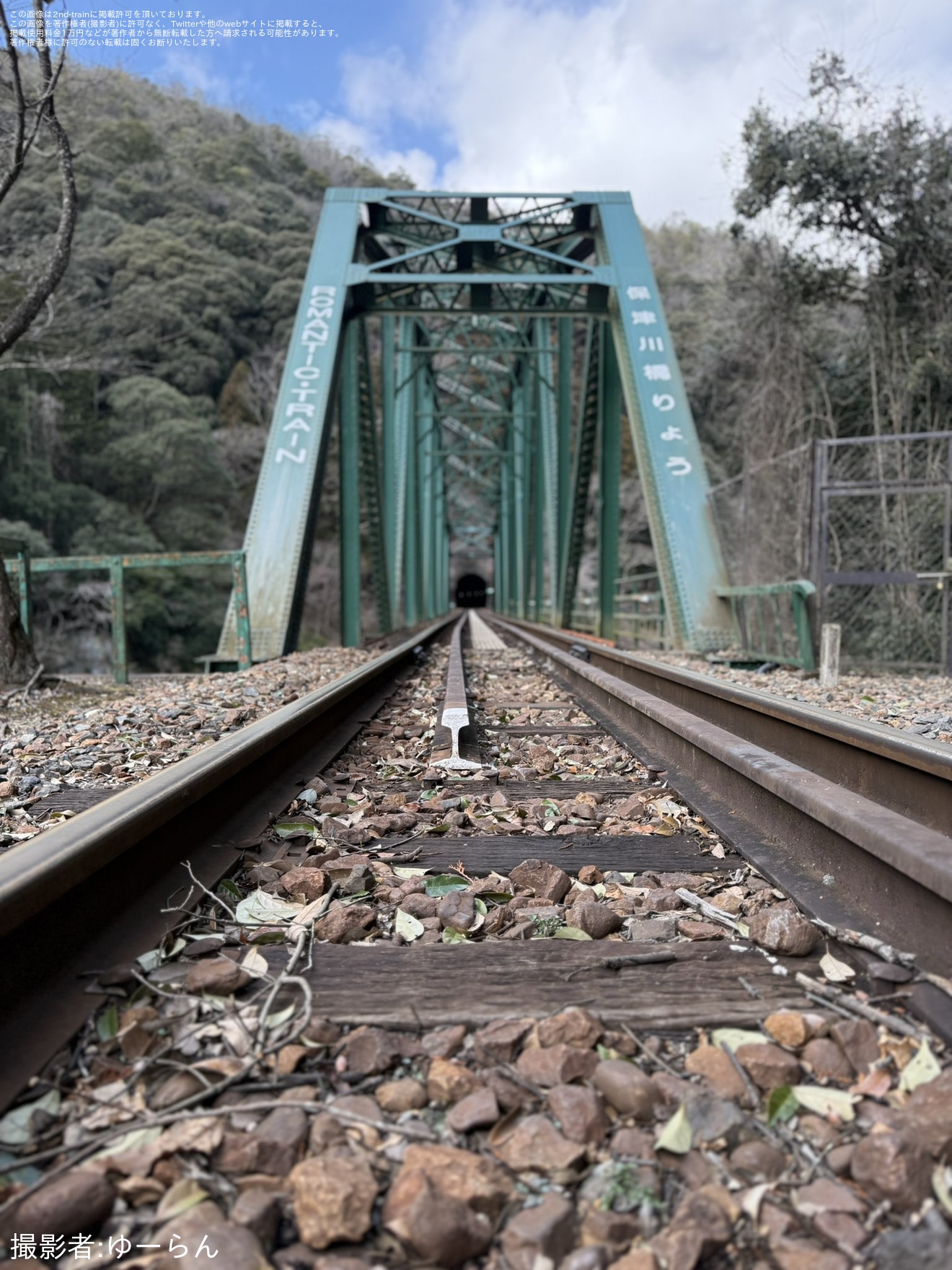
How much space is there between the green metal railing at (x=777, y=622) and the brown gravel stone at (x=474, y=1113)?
5629mm

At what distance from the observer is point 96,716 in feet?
12.8

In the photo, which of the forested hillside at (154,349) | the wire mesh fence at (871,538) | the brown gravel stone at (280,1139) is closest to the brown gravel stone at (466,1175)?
the brown gravel stone at (280,1139)

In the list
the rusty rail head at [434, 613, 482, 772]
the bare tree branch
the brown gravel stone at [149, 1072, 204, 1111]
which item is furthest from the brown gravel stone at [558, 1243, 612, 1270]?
the bare tree branch

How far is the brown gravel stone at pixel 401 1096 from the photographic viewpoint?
93cm

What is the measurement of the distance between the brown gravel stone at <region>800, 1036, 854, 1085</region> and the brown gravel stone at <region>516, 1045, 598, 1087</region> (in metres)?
0.27

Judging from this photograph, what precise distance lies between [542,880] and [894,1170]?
87cm

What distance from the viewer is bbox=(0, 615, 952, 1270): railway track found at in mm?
775

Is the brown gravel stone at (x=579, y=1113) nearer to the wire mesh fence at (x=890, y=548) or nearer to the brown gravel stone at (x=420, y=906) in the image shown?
the brown gravel stone at (x=420, y=906)

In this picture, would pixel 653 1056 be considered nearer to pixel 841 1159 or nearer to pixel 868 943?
pixel 841 1159

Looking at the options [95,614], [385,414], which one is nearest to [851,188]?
[385,414]

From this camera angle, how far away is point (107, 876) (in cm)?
135

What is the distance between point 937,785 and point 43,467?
2329 centimetres

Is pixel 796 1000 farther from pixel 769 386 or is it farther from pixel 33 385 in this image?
pixel 33 385

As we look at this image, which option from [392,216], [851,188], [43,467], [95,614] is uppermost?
[851,188]
